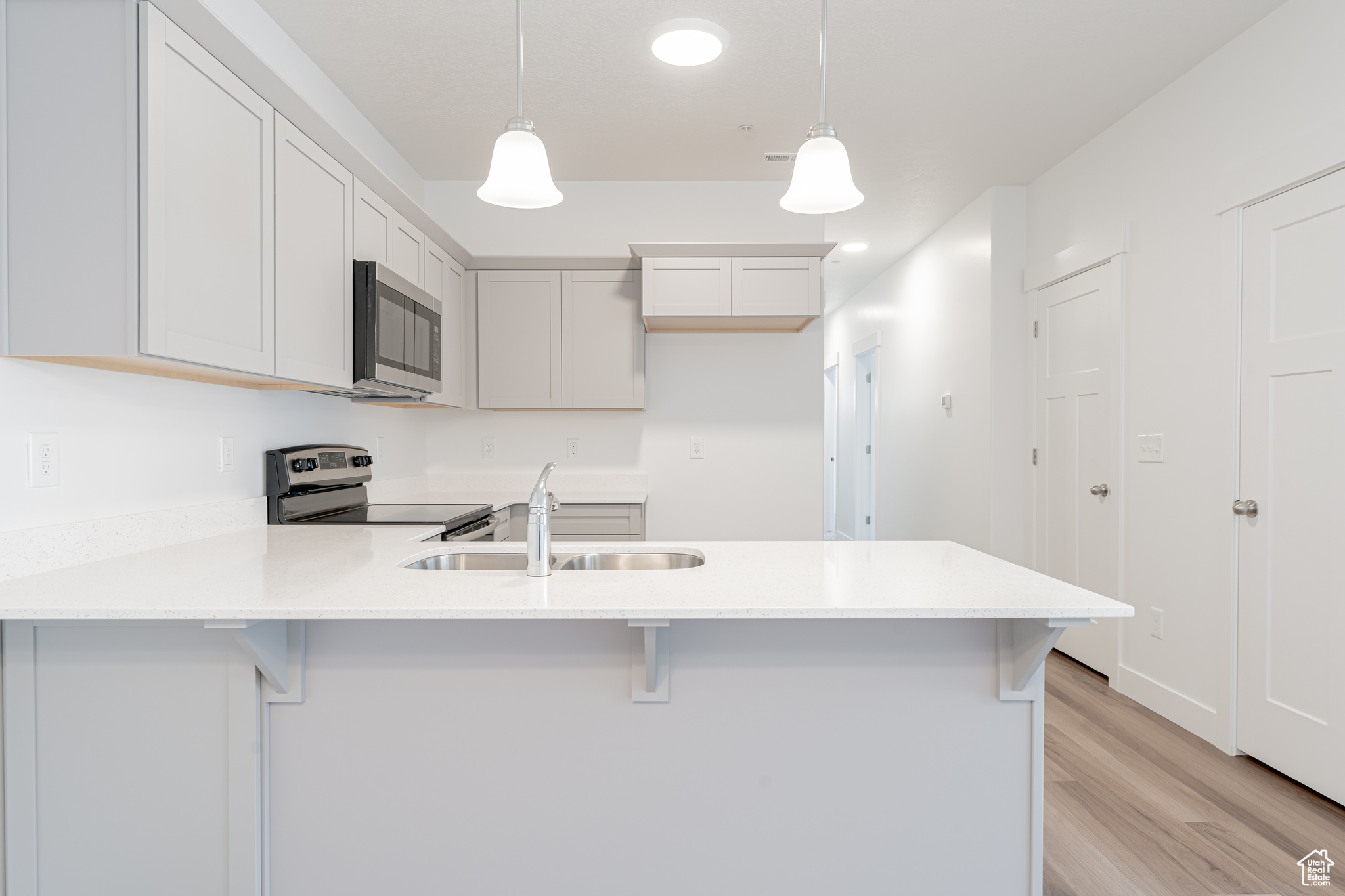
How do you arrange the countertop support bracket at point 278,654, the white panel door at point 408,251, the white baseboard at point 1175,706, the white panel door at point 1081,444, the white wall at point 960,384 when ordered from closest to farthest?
the countertop support bracket at point 278,654
the white baseboard at point 1175,706
the white panel door at point 408,251
the white panel door at point 1081,444
the white wall at point 960,384

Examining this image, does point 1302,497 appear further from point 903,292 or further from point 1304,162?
point 903,292

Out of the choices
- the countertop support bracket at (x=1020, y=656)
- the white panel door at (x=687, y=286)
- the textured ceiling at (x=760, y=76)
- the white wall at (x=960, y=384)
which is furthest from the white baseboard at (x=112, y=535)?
the white wall at (x=960, y=384)

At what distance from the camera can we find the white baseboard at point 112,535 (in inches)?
58.6

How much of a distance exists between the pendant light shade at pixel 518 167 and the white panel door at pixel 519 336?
2.01 m

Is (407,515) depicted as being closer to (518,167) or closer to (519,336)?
(519,336)

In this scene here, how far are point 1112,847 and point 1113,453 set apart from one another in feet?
6.31

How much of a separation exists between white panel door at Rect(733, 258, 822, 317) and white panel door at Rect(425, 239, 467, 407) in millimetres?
1446

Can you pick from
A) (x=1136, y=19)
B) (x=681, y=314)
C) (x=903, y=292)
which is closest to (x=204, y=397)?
(x=681, y=314)

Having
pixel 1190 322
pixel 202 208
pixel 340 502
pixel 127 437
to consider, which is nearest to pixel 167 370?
pixel 127 437

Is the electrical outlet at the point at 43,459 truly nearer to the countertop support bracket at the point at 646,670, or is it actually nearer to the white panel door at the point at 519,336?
the countertop support bracket at the point at 646,670

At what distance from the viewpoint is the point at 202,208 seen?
161cm

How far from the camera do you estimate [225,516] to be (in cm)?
218

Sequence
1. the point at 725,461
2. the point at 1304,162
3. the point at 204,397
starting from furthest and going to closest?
the point at 725,461 < the point at 1304,162 < the point at 204,397

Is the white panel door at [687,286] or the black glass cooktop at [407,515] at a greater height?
the white panel door at [687,286]
